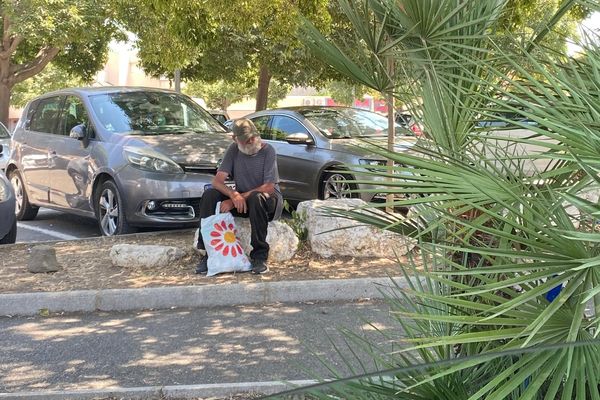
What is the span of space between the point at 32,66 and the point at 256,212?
23.3 meters

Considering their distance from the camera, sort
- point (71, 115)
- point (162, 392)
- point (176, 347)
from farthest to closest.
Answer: point (71, 115) → point (176, 347) → point (162, 392)

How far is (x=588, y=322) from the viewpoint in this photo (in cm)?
177

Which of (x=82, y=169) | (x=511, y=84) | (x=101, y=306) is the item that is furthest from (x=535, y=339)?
(x=82, y=169)

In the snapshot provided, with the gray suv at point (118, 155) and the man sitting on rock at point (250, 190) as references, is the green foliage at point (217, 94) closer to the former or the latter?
the gray suv at point (118, 155)

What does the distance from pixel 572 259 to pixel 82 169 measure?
782 centimetres

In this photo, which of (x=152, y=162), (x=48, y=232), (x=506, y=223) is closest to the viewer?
(x=506, y=223)

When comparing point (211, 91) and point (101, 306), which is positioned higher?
point (211, 91)

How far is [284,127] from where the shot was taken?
11023 mm

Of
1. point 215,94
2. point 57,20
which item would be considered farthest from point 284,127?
point 215,94

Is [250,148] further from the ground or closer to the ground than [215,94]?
closer to the ground

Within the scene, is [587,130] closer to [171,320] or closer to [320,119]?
[171,320]

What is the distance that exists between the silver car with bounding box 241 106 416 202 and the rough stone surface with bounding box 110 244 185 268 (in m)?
3.36

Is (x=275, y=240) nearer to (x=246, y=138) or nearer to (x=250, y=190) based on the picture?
(x=250, y=190)

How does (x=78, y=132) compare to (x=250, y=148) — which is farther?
(x=78, y=132)
